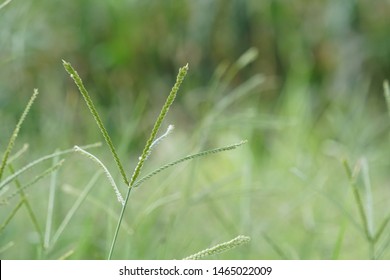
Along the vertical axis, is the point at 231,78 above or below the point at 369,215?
above

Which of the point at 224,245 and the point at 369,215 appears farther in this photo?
the point at 369,215

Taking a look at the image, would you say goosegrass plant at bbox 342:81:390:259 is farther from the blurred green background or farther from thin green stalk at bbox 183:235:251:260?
the blurred green background

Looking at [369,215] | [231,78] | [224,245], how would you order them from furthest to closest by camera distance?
[231,78], [369,215], [224,245]

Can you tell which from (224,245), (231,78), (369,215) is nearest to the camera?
(224,245)

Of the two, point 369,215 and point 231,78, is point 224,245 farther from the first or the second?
point 231,78

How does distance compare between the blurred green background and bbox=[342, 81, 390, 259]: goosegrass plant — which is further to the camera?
the blurred green background

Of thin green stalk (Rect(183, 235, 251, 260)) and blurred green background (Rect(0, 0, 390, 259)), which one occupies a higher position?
blurred green background (Rect(0, 0, 390, 259))

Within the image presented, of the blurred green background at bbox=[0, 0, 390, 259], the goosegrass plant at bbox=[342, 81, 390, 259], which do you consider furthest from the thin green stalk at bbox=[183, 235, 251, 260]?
the blurred green background at bbox=[0, 0, 390, 259]

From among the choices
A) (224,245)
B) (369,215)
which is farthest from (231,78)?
(224,245)

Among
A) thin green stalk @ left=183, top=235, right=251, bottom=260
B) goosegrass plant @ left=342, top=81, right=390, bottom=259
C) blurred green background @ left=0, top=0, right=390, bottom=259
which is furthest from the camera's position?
blurred green background @ left=0, top=0, right=390, bottom=259

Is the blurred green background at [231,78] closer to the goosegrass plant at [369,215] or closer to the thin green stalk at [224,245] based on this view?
the goosegrass plant at [369,215]

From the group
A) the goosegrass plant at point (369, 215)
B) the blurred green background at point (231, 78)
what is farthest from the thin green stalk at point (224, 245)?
the blurred green background at point (231, 78)
